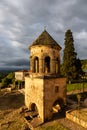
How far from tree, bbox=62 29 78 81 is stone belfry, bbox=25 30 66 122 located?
1446 cm

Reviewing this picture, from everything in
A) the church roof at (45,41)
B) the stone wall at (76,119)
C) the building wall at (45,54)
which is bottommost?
the stone wall at (76,119)

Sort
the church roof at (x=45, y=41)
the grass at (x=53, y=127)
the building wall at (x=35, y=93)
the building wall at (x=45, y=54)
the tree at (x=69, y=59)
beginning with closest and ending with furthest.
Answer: the grass at (x=53, y=127), the building wall at (x=35, y=93), the building wall at (x=45, y=54), the church roof at (x=45, y=41), the tree at (x=69, y=59)

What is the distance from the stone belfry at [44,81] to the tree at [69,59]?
14.5 meters

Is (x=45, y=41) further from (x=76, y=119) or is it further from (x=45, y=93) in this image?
(x=76, y=119)

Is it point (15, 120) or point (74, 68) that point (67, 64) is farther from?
point (15, 120)

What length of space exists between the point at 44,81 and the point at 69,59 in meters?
18.0

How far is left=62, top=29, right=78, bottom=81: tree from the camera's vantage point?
33125mm

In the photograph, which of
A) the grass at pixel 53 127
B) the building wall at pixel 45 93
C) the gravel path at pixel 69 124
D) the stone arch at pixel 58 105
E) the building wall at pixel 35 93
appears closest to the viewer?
the gravel path at pixel 69 124

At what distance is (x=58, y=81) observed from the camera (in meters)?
17.5

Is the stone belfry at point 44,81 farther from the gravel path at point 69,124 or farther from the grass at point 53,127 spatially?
the gravel path at point 69,124

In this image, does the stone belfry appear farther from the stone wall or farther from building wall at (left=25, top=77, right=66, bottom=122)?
the stone wall

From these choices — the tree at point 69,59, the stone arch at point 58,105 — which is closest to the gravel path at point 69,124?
the stone arch at point 58,105

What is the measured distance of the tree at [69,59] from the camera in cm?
3312

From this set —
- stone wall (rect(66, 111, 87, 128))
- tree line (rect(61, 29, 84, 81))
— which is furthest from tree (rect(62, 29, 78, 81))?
stone wall (rect(66, 111, 87, 128))
